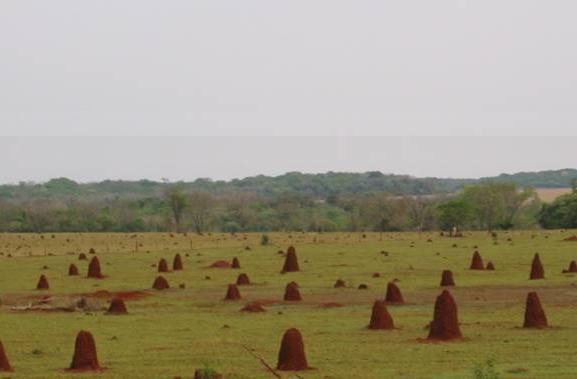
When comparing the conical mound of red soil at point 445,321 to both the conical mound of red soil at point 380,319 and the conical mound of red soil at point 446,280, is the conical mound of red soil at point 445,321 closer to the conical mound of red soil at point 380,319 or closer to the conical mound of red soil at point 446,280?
the conical mound of red soil at point 380,319

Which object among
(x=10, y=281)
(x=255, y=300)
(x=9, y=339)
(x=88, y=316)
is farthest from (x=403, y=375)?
(x=10, y=281)

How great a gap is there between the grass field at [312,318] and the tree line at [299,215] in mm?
35400

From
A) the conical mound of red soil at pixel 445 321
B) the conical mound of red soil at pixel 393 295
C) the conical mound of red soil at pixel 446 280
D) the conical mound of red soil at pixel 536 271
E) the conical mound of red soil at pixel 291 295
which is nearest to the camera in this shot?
the conical mound of red soil at pixel 445 321

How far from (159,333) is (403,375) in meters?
9.50

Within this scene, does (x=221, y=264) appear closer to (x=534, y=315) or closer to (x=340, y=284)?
(x=340, y=284)

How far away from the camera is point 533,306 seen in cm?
2650

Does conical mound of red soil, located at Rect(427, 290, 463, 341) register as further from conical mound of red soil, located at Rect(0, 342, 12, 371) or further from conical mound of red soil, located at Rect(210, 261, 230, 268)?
conical mound of red soil, located at Rect(210, 261, 230, 268)

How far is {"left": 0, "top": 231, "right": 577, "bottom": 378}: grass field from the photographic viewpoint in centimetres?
2153

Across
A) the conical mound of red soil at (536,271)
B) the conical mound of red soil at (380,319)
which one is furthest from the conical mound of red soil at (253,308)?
the conical mound of red soil at (536,271)

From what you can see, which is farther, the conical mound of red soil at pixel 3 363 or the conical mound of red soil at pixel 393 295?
the conical mound of red soil at pixel 393 295

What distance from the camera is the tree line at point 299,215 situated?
9912 cm

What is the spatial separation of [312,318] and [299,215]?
328 feet

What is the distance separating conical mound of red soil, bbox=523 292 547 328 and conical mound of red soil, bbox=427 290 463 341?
8.01 feet

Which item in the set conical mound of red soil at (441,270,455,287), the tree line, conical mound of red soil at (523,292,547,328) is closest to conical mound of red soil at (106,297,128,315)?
conical mound of red soil at (523,292,547,328)
